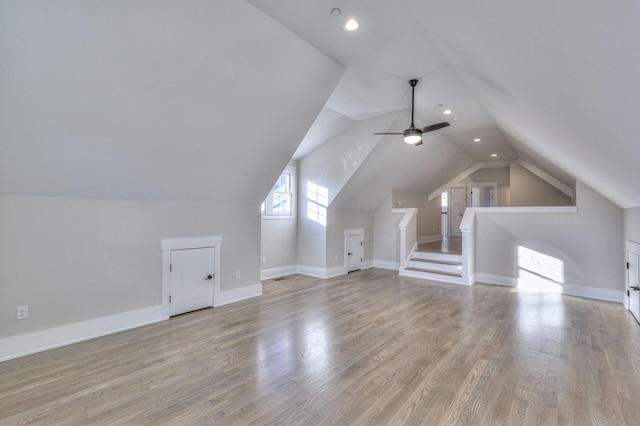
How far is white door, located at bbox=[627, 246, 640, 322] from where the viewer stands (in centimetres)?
387

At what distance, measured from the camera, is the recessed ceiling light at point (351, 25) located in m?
2.74

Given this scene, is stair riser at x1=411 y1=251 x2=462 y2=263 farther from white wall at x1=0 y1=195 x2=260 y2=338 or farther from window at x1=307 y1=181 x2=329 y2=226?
white wall at x1=0 y1=195 x2=260 y2=338

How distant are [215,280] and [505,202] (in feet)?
31.8

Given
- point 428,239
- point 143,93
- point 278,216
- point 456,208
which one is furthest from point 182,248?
point 456,208

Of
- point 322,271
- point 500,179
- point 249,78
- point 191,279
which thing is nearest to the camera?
point 249,78

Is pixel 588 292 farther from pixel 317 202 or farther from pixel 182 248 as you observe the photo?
pixel 182 248

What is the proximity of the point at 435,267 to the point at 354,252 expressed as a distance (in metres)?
1.88

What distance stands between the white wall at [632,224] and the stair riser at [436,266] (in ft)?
8.42

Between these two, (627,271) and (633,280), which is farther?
(627,271)

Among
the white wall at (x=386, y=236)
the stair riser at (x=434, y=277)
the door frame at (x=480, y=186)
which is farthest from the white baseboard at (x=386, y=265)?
the door frame at (x=480, y=186)

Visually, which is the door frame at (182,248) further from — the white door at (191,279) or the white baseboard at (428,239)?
the white baseboard at (428,239)

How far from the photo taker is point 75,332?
124 inches

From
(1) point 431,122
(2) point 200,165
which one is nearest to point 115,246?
(2) point 200,165

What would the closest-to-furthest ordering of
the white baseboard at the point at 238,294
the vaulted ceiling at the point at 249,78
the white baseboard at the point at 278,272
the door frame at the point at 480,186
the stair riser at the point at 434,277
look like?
the vaulted ceiling at the point at 249,78
the white baseboard at the point at 238,294
the stair riser at the point at 434,277
the white baseboard at the point at 278,272
the door frame at the point at 480,186
